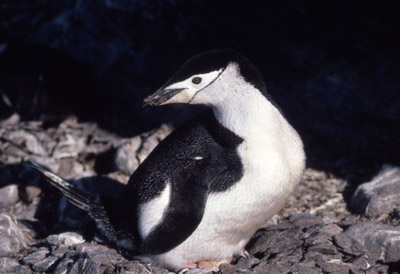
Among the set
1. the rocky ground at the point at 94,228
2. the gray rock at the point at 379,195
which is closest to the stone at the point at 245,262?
the rocky ground at the point at 94,228

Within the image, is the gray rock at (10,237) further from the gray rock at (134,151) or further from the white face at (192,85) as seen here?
the white face at (192,85)

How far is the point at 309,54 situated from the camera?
127 inches

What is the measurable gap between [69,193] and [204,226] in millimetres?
646

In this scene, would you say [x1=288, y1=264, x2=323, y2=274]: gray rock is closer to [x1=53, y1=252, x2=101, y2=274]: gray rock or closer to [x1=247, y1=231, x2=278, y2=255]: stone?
[x1=247, y1=231, x2=278, y2=255]: stone

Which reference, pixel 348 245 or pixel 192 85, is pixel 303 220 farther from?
pixel 192 85

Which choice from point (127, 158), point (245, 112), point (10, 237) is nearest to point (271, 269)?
point (245, 112)

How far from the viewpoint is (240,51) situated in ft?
11.1

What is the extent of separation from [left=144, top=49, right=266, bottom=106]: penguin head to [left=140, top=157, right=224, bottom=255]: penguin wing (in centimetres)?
24

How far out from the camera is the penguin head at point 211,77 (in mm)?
1908

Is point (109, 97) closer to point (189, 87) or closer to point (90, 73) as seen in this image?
point (90, 73)

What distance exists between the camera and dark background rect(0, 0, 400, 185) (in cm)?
300

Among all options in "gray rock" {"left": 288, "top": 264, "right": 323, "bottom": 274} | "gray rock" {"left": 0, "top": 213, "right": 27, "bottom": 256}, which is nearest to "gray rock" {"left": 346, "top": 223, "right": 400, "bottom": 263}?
"gray rock" {"left": 288, "top": 264, "right": 323, "bottom": 274}

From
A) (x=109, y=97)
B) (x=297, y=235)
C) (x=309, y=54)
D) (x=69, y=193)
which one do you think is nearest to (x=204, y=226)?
(x=297, y=235)

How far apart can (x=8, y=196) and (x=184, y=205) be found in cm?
137
